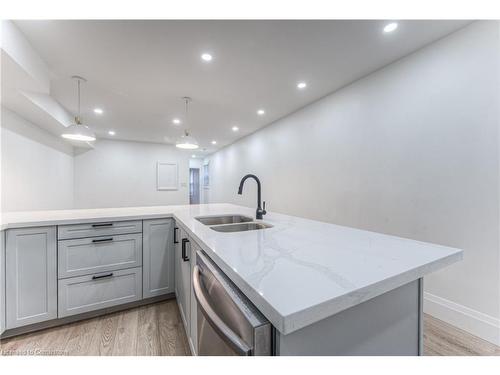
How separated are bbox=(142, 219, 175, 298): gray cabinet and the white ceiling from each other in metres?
1.65

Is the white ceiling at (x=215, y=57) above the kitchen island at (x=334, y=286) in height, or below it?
above

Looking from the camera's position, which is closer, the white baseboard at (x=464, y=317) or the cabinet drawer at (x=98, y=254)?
the white baseboard at (x=464, y=317)

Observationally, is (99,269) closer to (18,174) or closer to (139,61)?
(139,61)

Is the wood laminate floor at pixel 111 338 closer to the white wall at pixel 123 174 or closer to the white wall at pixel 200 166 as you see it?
the white wall at pixel 123 174

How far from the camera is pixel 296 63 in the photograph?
2.28 meters

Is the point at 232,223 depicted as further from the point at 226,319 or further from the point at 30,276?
the point at 30,276

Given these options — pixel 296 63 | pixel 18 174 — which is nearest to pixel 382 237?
pixel 296 63

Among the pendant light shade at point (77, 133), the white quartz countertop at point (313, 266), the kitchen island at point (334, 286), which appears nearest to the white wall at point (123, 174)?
the pendant light shade at point (77, 133)

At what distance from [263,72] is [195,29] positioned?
92cm

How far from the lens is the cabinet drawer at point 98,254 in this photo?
1.75m

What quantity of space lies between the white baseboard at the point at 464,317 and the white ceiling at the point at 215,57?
2307mm

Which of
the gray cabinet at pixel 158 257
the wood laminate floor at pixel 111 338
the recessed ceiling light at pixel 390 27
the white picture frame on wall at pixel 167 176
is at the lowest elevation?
the wood laminate floor at pixel 111 338

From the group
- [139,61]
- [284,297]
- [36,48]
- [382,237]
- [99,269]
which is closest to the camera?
[284,297]
